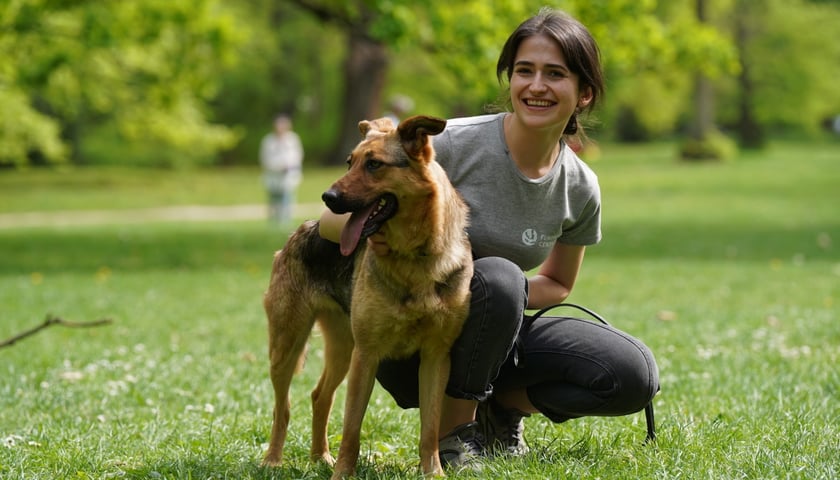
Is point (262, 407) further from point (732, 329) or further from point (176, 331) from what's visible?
point (732, 329)

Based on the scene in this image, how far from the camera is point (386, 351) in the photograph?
4.04m

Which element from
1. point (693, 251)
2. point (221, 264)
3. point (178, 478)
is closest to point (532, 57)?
point (178, 478)

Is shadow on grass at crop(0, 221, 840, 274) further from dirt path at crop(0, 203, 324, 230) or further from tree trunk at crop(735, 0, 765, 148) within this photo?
tree trunk at crop(735, 0, 765, 148)

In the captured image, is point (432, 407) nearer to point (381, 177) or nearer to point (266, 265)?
point (381, 177)

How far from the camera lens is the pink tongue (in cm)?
373

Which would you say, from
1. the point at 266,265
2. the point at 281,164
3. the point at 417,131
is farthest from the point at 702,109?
the point at 417,131

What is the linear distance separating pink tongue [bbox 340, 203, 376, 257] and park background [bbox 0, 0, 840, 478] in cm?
105

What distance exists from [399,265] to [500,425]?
3.82 ft

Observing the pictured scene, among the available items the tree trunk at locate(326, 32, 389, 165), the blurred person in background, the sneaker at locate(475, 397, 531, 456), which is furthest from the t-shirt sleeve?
the tree trunk at locate(326, 32, 389, 165)

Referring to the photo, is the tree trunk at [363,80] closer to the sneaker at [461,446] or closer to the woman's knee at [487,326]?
the sneaker at [461,446]

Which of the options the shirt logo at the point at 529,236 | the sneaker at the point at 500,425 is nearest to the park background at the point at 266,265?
the sneaker at the point at 500,425

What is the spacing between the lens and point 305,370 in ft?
22.7

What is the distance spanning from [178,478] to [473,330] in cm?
139

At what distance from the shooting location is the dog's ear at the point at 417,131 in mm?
3757
